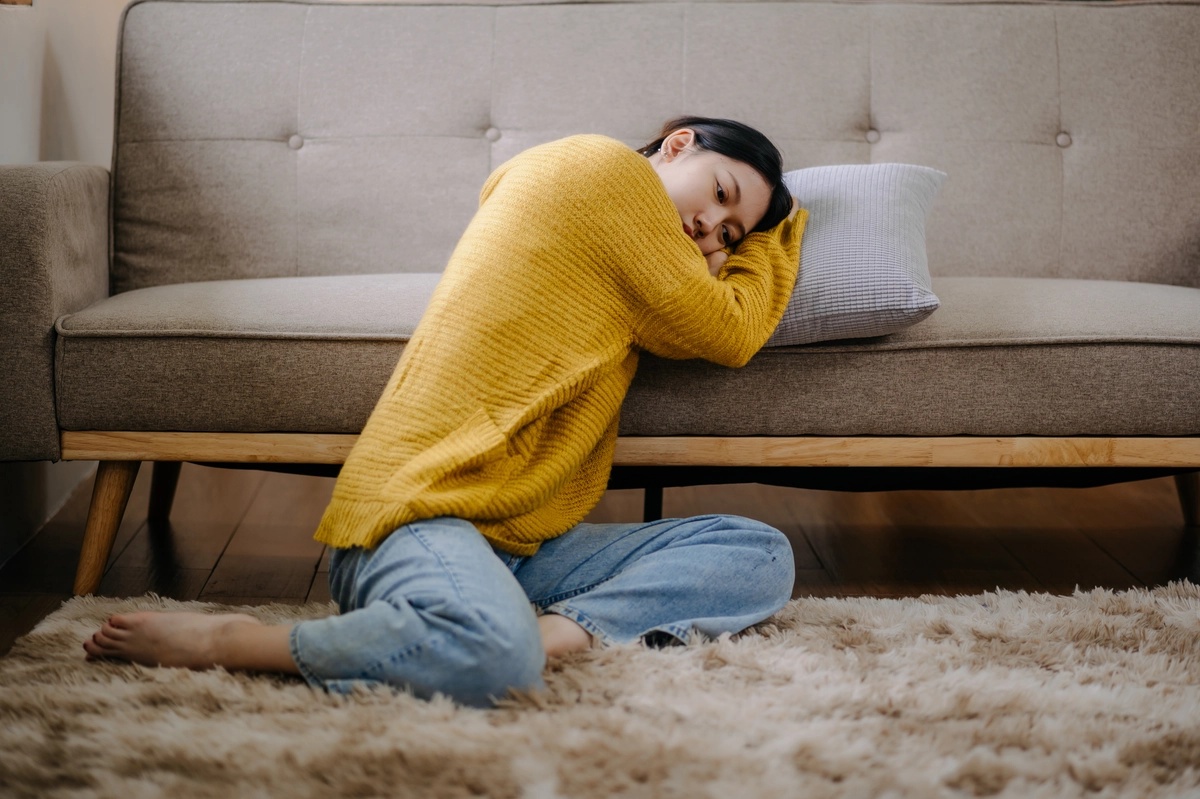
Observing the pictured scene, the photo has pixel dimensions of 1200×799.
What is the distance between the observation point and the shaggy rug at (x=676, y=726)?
750 mm

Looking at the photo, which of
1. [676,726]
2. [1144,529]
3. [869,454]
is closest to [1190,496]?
[1144,529]

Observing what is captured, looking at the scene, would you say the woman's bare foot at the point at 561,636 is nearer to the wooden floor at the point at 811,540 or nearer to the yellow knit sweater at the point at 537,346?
the yellow knit sweater at the point at 537,346

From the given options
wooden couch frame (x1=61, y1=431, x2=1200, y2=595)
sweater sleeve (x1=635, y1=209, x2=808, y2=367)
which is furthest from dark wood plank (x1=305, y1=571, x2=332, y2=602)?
sweater sleeve (x1=635, y1=209, x2=808, y2=367)

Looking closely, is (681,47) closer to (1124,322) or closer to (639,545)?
(1124,322)

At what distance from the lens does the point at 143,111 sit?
5.43 ft

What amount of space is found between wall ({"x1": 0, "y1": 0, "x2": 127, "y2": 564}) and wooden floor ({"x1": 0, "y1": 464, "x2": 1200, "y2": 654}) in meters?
0.05

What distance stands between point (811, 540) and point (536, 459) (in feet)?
2.44

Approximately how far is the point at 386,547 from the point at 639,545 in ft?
0.99

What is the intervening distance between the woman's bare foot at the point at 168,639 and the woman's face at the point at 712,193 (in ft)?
2.15

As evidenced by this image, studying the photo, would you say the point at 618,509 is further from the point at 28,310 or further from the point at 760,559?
the point at 28,310

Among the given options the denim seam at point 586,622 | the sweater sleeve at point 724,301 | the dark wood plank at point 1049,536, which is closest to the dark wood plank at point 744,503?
the dark wood plank at point 1049,536

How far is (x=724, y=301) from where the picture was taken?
111 cm

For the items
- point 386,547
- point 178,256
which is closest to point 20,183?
point 178,256

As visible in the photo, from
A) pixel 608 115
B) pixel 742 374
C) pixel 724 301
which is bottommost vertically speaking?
pixel 742 374
